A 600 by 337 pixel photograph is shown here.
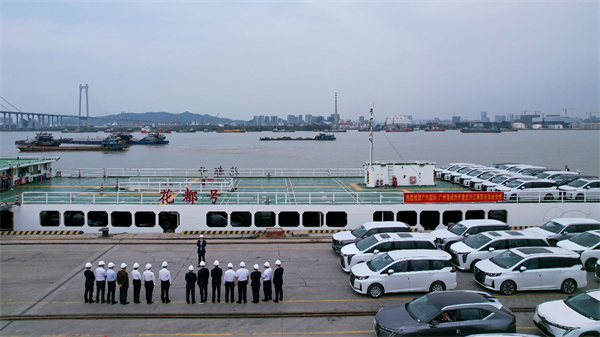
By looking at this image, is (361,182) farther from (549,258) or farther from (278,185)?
(549,258)

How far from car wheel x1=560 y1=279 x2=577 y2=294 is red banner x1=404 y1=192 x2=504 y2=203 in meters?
8.28

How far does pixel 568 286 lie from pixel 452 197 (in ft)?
27.8

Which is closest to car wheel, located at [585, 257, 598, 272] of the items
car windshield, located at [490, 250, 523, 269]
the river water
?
car windshield, located at [490, 250, 523, 269]

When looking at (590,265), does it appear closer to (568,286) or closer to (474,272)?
(568,286)

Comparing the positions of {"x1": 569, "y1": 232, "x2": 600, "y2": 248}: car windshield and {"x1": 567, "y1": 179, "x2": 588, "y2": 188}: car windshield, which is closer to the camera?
{"x1": 569, "y1": 232, "x2": 600, "y2": 248}: car windshield

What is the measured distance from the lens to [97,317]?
11242 millimetres

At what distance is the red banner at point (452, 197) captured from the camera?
20.6m

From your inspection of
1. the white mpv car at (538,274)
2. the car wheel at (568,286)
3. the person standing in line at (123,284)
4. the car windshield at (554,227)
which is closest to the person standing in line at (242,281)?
the person standing in line at (123,284)

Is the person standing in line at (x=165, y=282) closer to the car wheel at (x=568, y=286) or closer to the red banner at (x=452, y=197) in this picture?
the car wheel at (x=568, y=286)

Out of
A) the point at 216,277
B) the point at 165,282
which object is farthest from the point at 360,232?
the point at 165,282

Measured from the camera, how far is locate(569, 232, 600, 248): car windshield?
1505 centimetres

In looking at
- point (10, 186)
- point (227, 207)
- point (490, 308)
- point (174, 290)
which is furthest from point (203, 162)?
point (490, 308)

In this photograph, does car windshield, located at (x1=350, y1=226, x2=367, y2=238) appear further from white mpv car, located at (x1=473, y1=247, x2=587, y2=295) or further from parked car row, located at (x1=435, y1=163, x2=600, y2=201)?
parked car row, located at (x1=435, y1=163, x2=600, y2=201)

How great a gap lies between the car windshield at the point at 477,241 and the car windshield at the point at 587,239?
3.48 m
